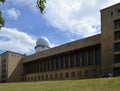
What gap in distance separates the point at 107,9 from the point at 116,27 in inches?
199

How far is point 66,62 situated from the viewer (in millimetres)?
95062

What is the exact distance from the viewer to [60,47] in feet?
315

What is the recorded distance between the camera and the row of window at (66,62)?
273ft

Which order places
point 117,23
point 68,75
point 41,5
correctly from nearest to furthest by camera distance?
point 41,5 → point 117,23 → point 68,75

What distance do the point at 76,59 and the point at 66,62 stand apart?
6.07 meters

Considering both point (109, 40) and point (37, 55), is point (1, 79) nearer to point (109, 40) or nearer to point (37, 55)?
point (37, 55)

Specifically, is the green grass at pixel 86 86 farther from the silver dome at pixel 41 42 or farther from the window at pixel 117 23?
the silver dome at pixel 41 42

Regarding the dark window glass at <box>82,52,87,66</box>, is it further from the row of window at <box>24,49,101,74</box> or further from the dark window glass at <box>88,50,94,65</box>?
the dark window glass at <box>88,50,94,65</box>

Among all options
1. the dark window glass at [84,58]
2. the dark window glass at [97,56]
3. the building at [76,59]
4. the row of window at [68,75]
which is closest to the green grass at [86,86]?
the building at [76,59]

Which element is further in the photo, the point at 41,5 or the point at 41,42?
the point at 41,42

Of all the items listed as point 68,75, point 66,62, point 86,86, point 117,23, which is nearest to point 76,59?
point 68,75

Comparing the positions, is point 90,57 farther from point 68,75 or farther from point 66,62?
point 66,62

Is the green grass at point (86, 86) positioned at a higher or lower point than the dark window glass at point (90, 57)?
lower

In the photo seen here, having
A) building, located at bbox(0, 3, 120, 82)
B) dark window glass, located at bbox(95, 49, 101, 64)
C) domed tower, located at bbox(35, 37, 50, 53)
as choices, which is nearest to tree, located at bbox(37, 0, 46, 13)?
building, located at bbox(0, 3, 120, 82)
